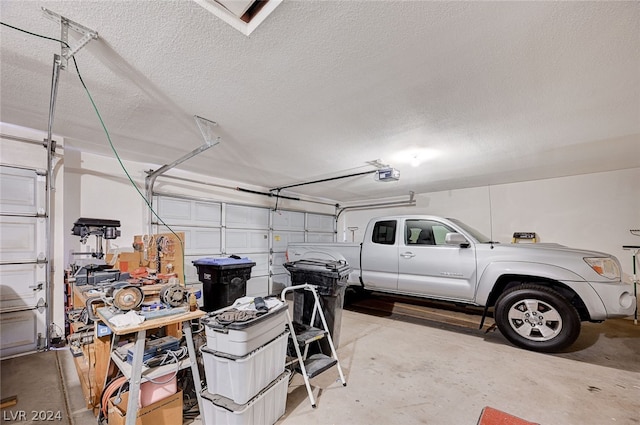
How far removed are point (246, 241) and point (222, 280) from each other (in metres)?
2.57

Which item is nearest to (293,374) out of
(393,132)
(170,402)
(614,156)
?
(170,402)

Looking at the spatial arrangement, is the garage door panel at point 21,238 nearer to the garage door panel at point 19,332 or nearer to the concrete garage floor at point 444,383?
the garage door panel at point 19,332

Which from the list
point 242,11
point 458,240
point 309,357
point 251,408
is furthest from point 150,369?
point 458,240

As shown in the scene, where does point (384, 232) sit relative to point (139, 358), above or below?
above

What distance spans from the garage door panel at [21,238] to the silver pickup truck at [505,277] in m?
4.77

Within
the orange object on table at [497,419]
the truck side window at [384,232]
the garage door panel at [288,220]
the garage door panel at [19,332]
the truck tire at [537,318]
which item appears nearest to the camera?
the orange object on table at [497,419]

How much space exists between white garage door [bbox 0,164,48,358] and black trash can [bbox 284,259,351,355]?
3.28 metres

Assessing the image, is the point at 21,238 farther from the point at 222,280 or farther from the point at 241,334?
the point at 241,334

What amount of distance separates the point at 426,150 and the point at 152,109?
357 cm

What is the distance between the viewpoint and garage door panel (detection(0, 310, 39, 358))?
3.04m

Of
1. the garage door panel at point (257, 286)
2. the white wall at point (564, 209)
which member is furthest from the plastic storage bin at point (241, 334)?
the white wall at point (564, 209)

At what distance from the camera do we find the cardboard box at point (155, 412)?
1.70 metres

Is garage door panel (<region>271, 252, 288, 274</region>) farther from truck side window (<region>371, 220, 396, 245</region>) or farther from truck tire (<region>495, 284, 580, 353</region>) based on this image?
truck tire (<region>495, 284, 580, 353</region>)

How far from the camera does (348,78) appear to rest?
6.89 feet
